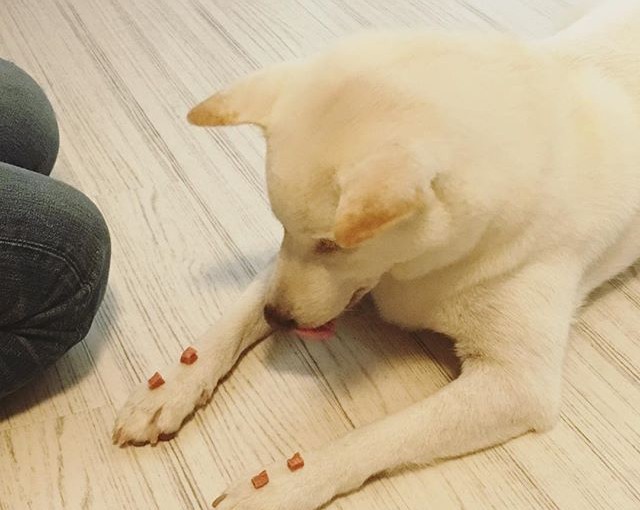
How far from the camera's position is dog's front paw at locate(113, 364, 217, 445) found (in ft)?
3.82

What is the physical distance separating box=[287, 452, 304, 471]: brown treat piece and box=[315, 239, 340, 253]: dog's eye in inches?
11.0

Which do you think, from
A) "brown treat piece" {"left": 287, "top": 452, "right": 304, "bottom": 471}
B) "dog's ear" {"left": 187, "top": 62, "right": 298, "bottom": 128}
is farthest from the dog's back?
"brown treat piece" {"left": 287, "top": 452, "right": 304, "bottom": 471}

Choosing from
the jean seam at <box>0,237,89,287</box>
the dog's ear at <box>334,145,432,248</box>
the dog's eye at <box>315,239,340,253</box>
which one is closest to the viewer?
the dog's ear at <box>334,145,432,248</box>

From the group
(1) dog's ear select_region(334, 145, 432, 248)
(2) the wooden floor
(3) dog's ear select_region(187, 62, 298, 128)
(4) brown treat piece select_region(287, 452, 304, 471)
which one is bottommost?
(2) the wooden floor

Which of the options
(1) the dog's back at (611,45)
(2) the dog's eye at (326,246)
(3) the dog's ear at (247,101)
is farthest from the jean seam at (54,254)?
(1) the dog's back at (611,45)

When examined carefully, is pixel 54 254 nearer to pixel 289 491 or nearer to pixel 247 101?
pixel 247 101

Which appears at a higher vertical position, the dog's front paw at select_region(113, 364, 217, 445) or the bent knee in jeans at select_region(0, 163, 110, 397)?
the bent knee in jeans at select_region(0, 163, 110, 397)

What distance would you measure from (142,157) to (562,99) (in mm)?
940

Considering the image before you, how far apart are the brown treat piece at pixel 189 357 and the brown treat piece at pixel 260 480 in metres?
0.22

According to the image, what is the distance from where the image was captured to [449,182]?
96cm

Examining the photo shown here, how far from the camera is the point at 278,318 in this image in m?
1.13

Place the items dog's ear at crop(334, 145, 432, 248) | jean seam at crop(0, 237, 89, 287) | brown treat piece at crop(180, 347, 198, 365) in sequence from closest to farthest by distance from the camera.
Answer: dog's ear at crop(334, 145, 432, 248), jean seam at crop(0, 237, 89, 287), brown treat piece at crop(180, 347, 198, 365)

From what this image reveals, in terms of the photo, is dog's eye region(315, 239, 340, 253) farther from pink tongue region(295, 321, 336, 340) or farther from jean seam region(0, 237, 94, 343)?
jean seam region(0, 237, 94, 343)

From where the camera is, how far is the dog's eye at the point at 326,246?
1.02m
